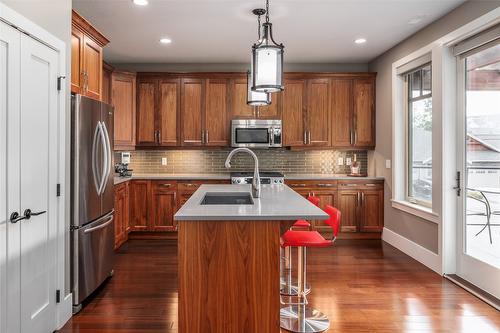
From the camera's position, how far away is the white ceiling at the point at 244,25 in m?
3.70

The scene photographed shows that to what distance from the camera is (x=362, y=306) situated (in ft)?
10.1

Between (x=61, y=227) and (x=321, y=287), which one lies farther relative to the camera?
(x=321, y=287)

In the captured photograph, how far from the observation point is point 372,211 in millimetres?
5555

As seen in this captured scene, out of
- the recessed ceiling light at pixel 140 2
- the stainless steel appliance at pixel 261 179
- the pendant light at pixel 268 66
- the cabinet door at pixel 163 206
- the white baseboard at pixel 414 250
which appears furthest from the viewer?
the cabinet door at pixel 163 206

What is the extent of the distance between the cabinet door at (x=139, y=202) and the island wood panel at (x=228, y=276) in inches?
134

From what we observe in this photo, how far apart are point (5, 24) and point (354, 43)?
4.10m

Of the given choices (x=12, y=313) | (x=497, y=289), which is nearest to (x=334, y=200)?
(x=497, y=289)

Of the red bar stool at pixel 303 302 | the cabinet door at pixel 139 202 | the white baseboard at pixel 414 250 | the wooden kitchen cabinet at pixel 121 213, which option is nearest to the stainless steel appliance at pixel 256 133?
the cabinet door at pixel 139 202

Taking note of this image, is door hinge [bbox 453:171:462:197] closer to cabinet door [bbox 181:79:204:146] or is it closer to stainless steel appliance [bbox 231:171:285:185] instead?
stainless steel appliance [bbox 231:171:285:185]

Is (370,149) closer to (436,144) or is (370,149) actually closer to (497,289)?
(436,144)

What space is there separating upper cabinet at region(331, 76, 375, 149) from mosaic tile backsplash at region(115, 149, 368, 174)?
0.41 metres

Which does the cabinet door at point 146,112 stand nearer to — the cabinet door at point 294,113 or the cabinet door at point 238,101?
the cabinet door at point 238,101

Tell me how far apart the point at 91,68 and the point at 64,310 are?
→ 6.96 ft

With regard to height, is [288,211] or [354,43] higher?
[354,43]
